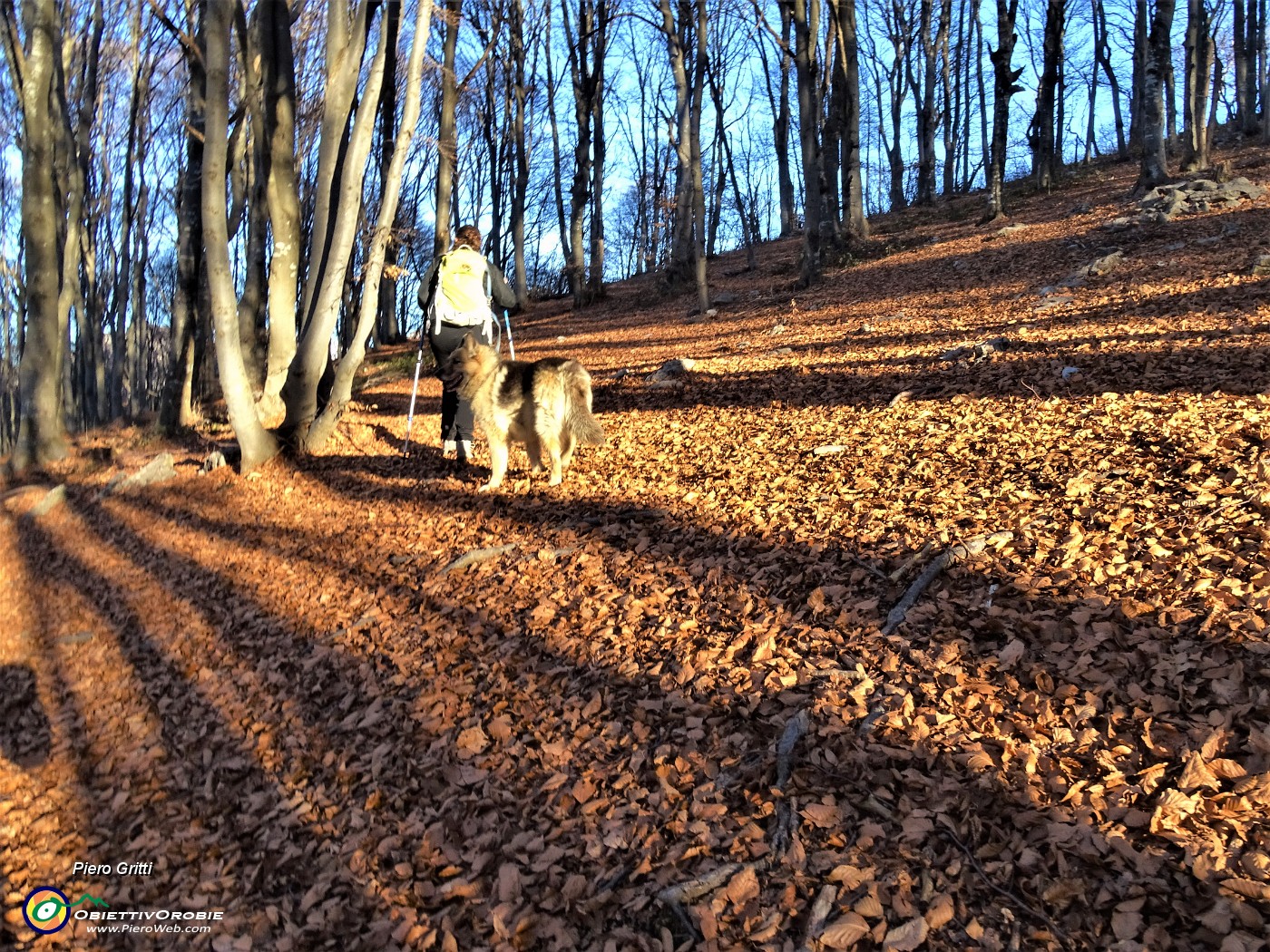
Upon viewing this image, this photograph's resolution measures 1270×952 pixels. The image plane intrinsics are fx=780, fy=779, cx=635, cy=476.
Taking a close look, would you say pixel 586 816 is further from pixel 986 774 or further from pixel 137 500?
pixel 137 500

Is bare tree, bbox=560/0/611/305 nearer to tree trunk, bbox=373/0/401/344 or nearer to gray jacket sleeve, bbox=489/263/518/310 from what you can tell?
tree trunk, bbox=373/0/401/344

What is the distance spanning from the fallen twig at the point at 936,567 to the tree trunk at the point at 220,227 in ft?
27.8

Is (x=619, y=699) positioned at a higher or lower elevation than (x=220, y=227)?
lower

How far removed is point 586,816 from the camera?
338cm

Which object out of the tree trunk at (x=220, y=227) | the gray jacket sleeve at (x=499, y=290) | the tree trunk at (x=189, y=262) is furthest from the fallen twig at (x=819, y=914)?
the tree trunk at (x=189, y=262)

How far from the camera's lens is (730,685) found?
3.93 metres

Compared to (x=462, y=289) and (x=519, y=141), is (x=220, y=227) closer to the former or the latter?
(x=462, y=289)

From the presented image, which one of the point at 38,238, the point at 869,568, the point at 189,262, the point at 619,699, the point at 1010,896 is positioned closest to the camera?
the point at 1010,896

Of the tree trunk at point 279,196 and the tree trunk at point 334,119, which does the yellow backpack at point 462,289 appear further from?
the tree trunk at point 279,196

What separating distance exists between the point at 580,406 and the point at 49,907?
508 centimetres

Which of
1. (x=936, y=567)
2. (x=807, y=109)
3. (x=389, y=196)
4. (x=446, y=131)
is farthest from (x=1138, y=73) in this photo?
(x=936, y=567)

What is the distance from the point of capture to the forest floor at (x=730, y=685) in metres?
2.77

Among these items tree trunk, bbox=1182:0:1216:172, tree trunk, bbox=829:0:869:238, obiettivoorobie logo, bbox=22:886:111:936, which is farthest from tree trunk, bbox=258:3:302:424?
tree trunk, bbox=1182:0:1216:172

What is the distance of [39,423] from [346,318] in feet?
64.3
